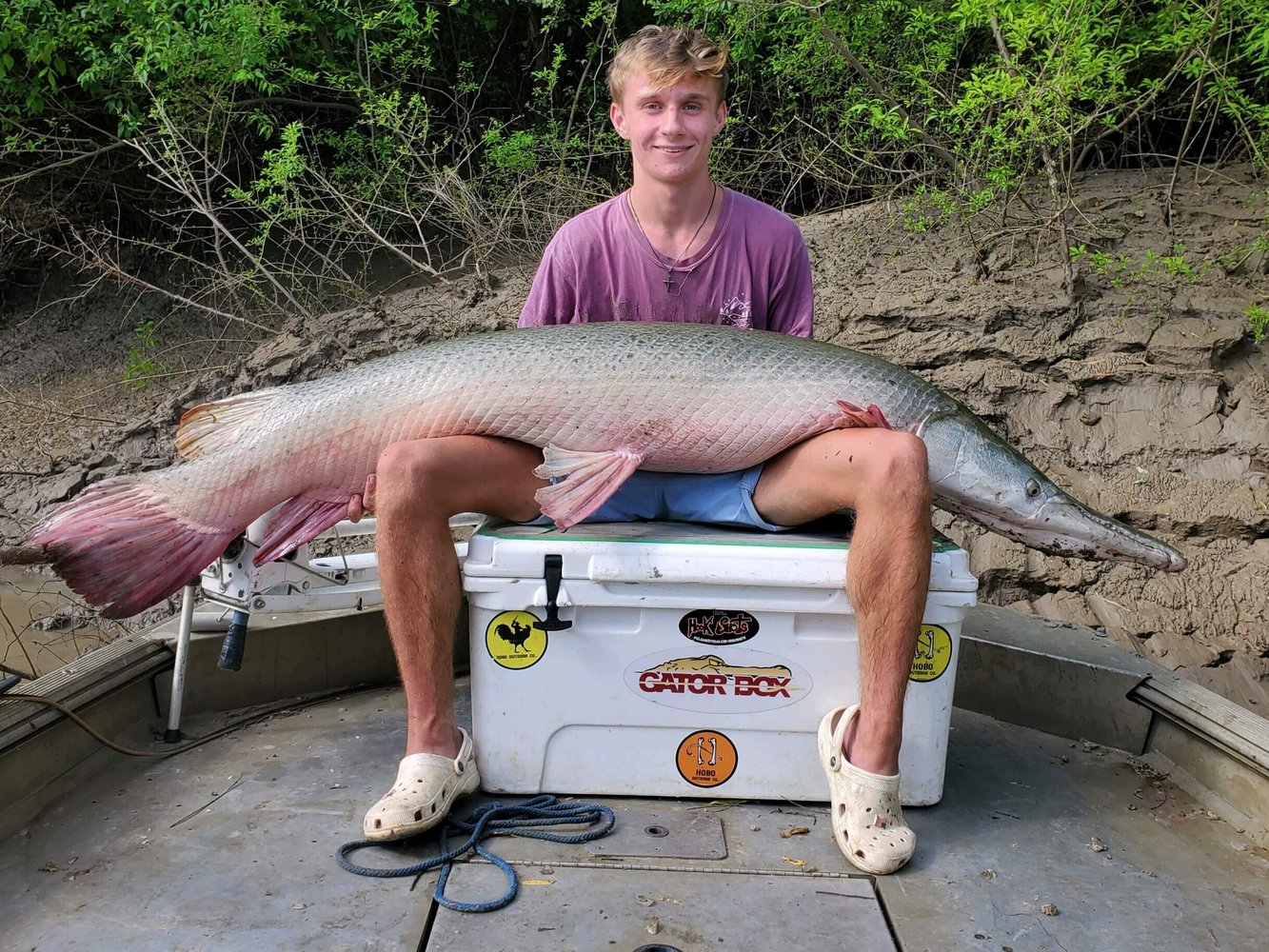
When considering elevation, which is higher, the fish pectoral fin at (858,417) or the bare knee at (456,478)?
the fish pectoral fin at (858,417)

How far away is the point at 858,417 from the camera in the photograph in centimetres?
238

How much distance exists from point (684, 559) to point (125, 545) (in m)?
1.35

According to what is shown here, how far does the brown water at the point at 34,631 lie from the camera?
14.3 ft

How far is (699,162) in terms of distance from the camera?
276cm

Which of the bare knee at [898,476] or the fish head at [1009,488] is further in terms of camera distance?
the fish head at [1009,488]

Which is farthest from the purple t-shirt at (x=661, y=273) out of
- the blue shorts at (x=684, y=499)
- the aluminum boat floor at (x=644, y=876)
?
the aluminum boat floor at (x=644, y=876)

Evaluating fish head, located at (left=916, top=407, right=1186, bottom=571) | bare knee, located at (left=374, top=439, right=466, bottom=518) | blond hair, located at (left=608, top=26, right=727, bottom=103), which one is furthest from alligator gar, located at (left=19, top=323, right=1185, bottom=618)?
blond hair, located at (left=608, top=26, right=727, bottom=103)

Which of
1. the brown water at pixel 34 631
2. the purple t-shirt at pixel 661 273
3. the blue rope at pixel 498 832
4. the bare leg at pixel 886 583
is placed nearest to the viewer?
the blue rope at pixel 498 832

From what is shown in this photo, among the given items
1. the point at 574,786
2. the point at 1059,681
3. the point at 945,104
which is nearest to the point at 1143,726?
the point at 1059,681

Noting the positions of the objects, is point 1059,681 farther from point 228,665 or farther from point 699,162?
point 228,665

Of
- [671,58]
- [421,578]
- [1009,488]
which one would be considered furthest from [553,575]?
[671,58]

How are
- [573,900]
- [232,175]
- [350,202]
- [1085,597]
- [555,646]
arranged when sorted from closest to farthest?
[573,900]
[555,646]
[1085,597]
[350,202]
[232,175]

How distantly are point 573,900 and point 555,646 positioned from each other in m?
0.57

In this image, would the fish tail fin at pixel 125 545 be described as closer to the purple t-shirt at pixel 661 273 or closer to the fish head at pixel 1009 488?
the purple t-shirt at pixel 661 273
